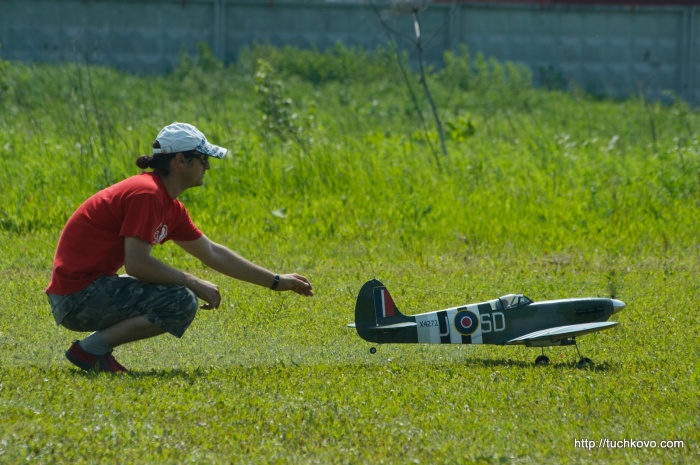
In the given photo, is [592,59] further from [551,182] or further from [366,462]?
[366,462]

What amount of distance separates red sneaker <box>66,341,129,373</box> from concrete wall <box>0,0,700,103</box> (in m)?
14.8

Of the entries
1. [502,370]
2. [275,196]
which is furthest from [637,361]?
[275,196]

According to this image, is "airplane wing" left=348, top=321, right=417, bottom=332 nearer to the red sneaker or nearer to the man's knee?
the man's knee

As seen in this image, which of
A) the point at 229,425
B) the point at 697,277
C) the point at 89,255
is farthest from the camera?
the point at 697,277

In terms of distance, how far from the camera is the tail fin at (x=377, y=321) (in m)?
6.61

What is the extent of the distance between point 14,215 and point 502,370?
265 inches

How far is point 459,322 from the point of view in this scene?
6645mm

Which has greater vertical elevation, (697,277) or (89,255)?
(89,255)

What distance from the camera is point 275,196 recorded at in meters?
11.9

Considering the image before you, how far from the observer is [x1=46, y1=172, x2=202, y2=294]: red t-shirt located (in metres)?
5.61

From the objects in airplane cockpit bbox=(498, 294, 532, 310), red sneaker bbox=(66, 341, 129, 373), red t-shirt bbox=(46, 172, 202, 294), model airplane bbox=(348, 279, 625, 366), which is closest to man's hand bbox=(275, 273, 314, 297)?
model airplane bbox=(348, 279, 625, 366)

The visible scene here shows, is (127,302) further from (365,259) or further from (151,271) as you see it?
(365,259)

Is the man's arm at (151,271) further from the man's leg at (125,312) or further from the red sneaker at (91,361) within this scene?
the red sneaker at (91,361)

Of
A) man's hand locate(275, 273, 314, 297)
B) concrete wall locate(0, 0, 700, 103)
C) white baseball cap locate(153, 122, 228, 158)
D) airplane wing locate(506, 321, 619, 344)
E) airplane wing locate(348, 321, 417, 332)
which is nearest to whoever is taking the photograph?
white baseball cap locate(153, 122, 228, 158)
